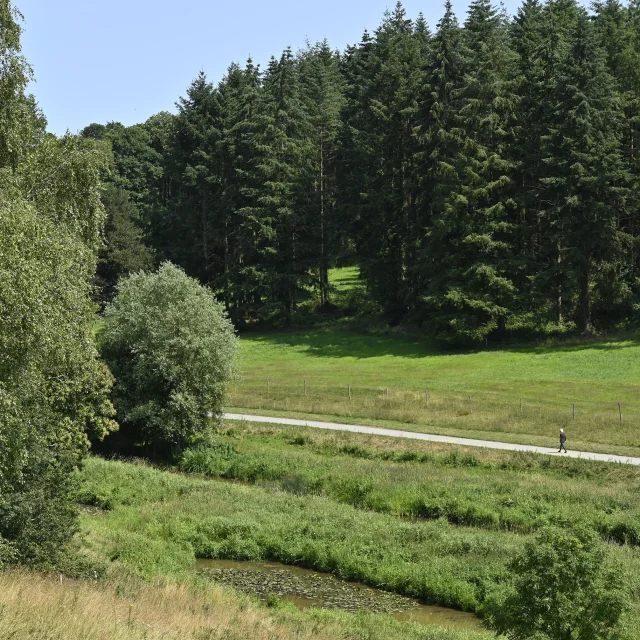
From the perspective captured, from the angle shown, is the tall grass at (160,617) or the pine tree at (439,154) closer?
the tall grass at (160,617)

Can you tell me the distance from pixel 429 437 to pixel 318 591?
17.9 m

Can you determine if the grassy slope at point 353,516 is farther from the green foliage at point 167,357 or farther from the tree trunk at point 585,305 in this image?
the tree trunk at point 585,305

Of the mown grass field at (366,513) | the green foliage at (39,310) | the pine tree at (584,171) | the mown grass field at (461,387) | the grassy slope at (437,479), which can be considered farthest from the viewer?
the pine tree at (584,171)

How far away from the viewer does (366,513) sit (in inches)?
1133

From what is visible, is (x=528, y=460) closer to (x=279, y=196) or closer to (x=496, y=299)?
(x=496, y=299)

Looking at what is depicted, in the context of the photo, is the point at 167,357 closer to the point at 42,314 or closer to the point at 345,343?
the point at 42,314

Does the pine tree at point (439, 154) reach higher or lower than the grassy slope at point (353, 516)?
higher

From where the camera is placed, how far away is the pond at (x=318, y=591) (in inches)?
826

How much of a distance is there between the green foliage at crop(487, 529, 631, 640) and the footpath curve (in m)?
20.1

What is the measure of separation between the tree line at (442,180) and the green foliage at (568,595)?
1815 inches

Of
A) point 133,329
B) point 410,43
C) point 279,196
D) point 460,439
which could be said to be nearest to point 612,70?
point 410,43

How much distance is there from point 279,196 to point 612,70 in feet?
105

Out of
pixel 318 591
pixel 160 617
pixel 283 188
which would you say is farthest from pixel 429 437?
pixel 283 188

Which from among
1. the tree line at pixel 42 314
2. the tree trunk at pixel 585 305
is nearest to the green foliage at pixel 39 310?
the tree line at pixel 42 314
